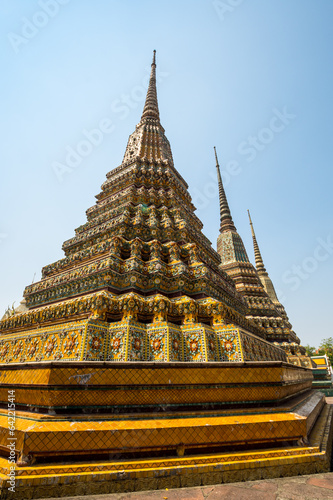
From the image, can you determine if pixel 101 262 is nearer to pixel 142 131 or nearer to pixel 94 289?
pixel 94 289

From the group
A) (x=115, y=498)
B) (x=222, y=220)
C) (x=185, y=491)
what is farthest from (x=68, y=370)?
(x=222, y=220)

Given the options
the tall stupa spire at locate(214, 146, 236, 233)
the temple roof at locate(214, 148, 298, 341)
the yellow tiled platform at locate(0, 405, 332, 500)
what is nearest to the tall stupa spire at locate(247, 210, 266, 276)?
the temple roof at locate(214, 148, 298, 341)

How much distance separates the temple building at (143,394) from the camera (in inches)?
90.8

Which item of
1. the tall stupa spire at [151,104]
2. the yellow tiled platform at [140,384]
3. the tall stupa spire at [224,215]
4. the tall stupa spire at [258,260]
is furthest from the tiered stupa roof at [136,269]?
the tall stupa spire at [258,260]

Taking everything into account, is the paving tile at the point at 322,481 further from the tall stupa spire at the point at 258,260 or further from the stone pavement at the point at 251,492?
the tall stupa spire at the point at 258,260

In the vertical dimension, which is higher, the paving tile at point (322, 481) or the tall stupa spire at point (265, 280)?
the tall stupa spire at point (265, 280)

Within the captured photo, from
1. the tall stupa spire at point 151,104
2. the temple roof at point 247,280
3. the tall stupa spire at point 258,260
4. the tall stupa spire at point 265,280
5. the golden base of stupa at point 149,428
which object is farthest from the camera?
the tall stupa spire at point 258,260

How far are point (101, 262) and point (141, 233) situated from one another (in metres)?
1.74

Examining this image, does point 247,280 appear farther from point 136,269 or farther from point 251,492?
point 251,492

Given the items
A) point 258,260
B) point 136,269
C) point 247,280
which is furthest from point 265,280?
point 136,269

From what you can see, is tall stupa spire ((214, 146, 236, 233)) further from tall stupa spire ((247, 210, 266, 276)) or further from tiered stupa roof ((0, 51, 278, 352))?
tiered stupa roof ((0, 51, 278, 352))

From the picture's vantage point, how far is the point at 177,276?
239 inches

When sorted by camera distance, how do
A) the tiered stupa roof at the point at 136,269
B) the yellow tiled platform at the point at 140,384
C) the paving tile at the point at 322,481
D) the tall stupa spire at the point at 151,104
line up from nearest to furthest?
the paving tile at the point at 322,481
the yellow tiled platform at the point at 140,384
the tiered stupa roof at the point at 136,269
the tall stupa spire at the point at 151,104

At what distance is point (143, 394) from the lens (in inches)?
119
